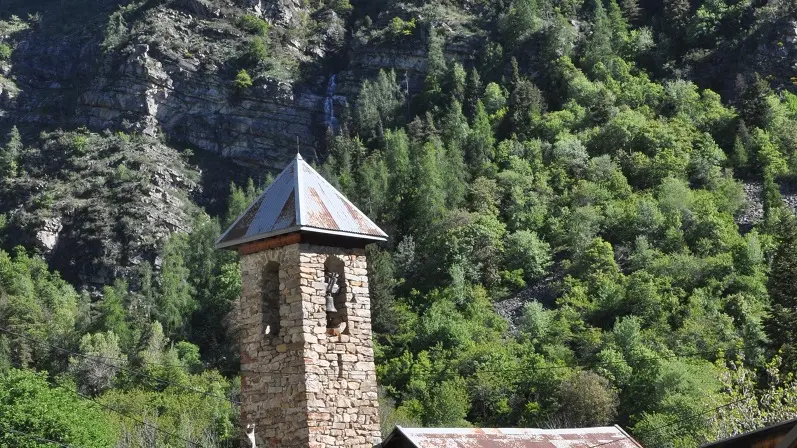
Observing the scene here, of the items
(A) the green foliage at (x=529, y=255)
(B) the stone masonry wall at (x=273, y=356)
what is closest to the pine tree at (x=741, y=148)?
(A) the green foliage at (x=529, y=255)

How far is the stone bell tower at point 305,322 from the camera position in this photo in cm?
1998

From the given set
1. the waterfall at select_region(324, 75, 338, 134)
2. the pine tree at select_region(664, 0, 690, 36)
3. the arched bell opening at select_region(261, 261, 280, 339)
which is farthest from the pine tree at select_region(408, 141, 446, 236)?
the arched bell opening at select_region(261, 261, 280, 339)

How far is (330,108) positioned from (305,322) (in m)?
80.9

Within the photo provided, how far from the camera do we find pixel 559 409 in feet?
176

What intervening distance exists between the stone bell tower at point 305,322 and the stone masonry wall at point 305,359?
2cm

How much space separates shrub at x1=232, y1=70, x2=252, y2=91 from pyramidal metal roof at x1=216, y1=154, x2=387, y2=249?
79.3 meters

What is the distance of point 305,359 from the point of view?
65.9ft

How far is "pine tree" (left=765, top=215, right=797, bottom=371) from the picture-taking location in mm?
48312

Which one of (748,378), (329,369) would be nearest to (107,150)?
(748,378)

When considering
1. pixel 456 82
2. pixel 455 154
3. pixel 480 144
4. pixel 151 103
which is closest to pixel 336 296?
pixel 455 154

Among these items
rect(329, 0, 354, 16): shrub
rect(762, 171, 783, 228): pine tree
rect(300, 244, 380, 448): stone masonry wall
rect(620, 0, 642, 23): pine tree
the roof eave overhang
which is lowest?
rect(300, 244, 380, 448): stone masonry wall

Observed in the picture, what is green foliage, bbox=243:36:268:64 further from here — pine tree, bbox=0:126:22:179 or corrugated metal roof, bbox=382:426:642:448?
corrugated metal roof, bbox=382:426:642:448

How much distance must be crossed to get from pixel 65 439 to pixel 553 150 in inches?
1880

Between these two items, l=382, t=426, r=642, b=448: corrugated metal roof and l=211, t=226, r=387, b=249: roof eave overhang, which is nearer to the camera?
l=382, t=426, r=642, b=448: corrugated metal roof
